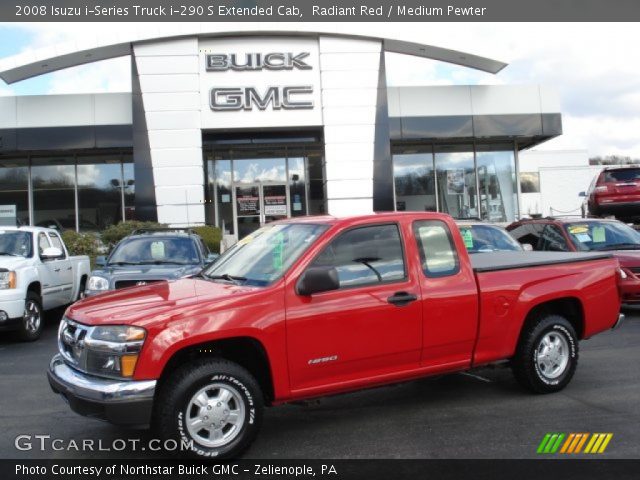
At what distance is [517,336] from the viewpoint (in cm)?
553

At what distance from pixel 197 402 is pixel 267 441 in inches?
33.8

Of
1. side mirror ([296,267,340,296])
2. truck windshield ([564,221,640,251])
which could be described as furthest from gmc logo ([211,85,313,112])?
side mirror ([296,267,340,296])

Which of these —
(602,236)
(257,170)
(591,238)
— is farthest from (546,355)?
(257,170)

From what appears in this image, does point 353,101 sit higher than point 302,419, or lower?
Answer: higher

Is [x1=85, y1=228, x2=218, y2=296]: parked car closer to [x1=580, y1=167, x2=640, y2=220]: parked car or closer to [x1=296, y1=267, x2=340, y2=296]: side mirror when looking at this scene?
[x1=296, y1=267, x2=340, y2=296]: side mirror

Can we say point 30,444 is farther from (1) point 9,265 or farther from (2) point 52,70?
(2) point 52,70

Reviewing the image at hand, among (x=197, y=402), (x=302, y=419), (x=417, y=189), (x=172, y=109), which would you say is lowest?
(x=302, y=419)

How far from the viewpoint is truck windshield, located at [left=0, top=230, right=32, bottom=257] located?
9.66 m

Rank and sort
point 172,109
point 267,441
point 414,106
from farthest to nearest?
point 414,106 → point 172,109 → point 267,441

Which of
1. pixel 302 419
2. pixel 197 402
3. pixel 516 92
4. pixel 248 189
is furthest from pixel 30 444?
pixel 516 92

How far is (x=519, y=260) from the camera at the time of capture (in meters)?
5.95

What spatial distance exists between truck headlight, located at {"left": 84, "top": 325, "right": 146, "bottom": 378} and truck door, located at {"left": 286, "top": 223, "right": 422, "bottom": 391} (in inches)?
42.9

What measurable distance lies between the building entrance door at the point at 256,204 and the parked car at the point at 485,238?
12178 millimetres

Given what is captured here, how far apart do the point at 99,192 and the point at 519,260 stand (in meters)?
18.7
